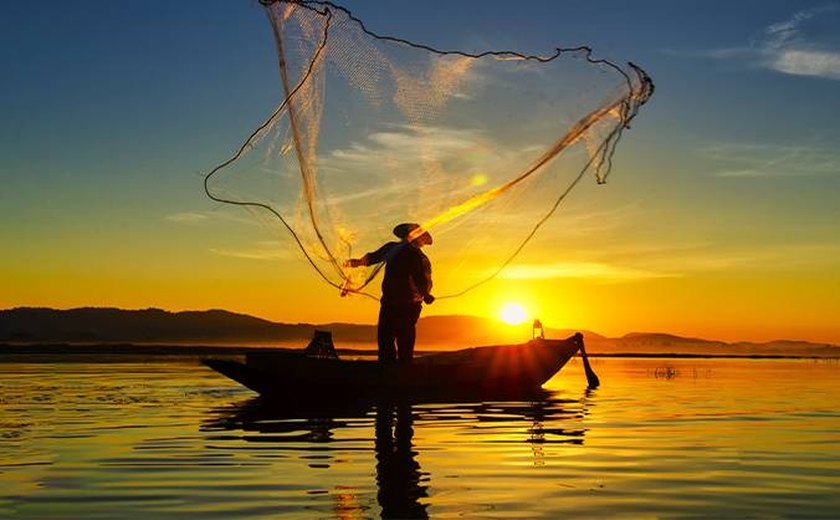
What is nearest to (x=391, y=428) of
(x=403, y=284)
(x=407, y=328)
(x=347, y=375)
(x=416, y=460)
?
(x=416, y=460)

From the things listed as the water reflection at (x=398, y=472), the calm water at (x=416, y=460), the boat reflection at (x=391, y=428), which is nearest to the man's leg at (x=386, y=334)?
the boat reflection at (x=391, y=428)

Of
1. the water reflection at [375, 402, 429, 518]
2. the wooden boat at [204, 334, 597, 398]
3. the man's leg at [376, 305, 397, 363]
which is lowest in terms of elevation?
the water reflection at [375, 402, 429, 518]

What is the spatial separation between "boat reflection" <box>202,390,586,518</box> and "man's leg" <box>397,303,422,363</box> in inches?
47.8

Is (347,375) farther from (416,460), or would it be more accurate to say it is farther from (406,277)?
(416,460)

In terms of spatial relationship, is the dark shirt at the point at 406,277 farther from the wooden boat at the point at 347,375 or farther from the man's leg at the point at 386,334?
the wooden boat at the point at 347,375

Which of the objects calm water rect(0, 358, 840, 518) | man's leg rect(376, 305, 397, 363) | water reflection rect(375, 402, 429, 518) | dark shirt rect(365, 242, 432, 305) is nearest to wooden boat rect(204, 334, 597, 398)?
man's leg rect(376, 305, 397, 363)

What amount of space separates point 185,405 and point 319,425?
6.27 meters

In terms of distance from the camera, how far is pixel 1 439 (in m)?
15.4

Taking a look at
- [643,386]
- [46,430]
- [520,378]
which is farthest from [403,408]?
[643,386]

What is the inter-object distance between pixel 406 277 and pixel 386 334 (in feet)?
4.88

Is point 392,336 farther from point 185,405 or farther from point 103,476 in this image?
point 103,476

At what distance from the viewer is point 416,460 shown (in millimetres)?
13016

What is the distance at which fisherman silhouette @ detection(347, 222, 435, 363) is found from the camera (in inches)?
880

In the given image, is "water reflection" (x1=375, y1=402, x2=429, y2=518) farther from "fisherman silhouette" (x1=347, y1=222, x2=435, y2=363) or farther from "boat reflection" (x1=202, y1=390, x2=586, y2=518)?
"fisherman silhouette" (x1=347, y1=222, x2=435, y2=363)
